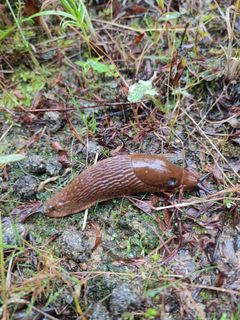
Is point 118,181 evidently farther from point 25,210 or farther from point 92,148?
point 25,210

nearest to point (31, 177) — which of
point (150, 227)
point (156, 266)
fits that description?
point (150, 227)

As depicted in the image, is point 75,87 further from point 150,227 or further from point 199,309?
point 199,309

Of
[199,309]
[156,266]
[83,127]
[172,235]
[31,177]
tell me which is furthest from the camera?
[83,127]

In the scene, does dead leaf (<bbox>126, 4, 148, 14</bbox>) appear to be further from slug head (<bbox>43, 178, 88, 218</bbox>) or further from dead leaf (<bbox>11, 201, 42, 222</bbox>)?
dead leaf (<bbox>11, 201, 42, 222</bbox>)

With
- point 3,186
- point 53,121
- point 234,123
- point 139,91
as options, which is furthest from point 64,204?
point 234,123

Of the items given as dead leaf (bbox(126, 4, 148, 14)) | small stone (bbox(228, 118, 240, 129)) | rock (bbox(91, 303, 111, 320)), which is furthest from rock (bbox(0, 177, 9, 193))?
dead leaf (bbox(126, 4, 148, 14))

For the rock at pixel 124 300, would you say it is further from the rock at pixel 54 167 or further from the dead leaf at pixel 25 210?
the rock at pixel 54 167
